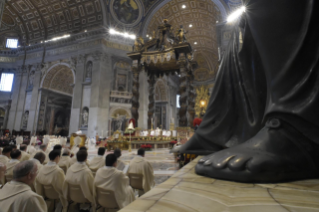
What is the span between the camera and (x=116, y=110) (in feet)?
55.3

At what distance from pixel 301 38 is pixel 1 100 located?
25.9 meters

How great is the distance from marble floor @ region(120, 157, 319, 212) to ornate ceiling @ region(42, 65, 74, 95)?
20870mm

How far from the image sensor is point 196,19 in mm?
17922

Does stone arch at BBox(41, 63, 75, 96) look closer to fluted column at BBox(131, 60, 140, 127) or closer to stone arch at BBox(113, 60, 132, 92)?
stone arch at BBox(113, 60, 132, 92)

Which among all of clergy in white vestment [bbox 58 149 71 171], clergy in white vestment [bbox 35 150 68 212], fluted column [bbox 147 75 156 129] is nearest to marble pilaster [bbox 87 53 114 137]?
fluted column [bbox 147 75 156 129]

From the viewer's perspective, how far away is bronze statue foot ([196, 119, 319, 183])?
87 cm

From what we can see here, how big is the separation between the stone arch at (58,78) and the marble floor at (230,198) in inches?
754

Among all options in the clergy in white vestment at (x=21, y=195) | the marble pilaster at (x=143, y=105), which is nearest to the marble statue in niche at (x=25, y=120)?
the marble pilaster at (x=143, y=105)

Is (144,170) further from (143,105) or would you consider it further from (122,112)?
(122,112)

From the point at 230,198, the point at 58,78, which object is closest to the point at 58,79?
the point at 58,78

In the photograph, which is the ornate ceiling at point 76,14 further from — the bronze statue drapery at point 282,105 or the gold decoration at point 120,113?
the bronze statue drapery at point 282,105

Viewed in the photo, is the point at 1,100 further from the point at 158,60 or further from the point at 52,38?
the point at 158,60

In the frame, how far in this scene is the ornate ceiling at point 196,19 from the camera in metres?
16.2

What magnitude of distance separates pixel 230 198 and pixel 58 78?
73.2 ft
